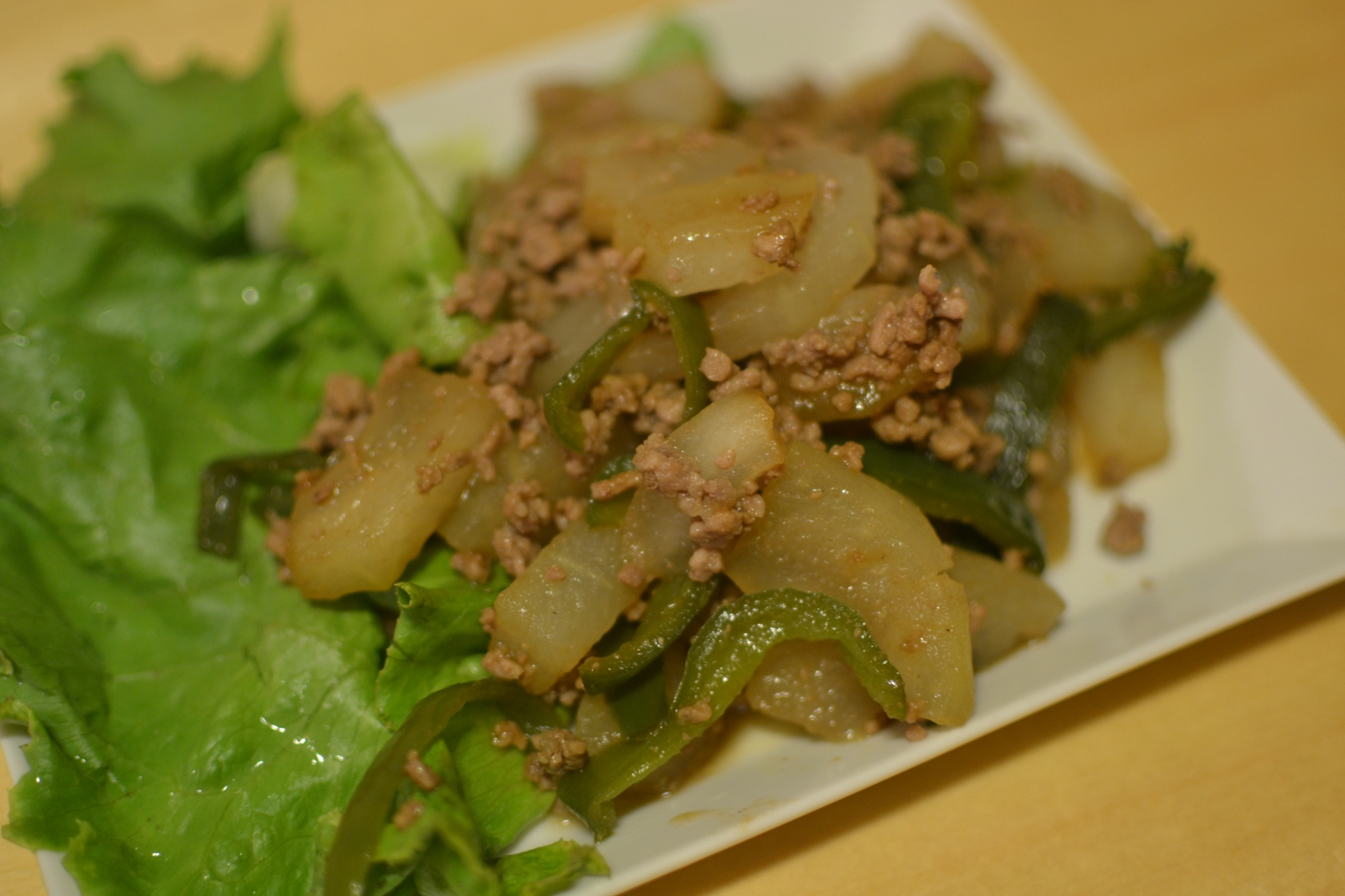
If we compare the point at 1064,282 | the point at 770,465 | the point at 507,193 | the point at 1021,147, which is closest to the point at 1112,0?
the point at 1021,147

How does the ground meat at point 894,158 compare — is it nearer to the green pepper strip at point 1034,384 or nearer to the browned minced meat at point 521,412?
the green pepper strip at point 1034,384

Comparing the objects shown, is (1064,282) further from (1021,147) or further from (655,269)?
(655,269)

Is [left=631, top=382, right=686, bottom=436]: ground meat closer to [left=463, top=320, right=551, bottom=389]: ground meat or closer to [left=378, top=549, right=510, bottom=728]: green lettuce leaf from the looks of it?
[left=463, top=320, right=551, bottom=389]: ground meat

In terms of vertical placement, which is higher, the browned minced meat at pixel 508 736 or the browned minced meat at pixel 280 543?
the browned minced meat at pixel 280 543

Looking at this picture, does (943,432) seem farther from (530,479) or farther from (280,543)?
(280,543)

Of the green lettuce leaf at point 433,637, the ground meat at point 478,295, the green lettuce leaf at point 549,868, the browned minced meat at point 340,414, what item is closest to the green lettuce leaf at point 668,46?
the ground meat at point 478,295

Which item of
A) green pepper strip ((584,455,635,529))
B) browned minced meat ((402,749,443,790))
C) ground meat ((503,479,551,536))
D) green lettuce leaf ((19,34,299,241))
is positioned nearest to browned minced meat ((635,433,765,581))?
green pepper strip ((584,455,635,529))
